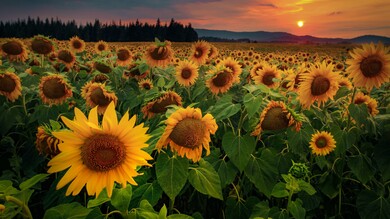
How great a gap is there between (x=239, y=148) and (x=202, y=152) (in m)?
0.49

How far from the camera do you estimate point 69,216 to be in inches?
59.2

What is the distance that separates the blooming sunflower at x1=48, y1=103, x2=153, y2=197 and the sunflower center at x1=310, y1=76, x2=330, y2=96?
2320 mm

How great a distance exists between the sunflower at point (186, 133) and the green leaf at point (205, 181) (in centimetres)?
11

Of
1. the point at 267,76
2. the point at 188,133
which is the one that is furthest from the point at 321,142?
the point at 267,76

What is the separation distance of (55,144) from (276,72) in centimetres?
373

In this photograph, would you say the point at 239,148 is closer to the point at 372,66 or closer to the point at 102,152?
the point at 102,152

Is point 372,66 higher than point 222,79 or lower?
higher

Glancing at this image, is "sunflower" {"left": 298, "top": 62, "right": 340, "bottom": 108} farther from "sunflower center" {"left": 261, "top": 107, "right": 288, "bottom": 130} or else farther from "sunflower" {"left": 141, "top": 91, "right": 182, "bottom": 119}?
"sunflower" {"left": 141, "top": 91, "right": 182, "bottom": 119}

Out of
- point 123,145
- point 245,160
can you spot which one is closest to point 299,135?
point 245,160

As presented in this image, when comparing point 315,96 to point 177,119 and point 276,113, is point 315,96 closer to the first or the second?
point 276,113

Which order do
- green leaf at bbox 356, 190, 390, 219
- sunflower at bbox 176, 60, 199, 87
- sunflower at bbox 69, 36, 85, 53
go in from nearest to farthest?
green leaf at bbox 356, 190, 390, 219, sunflower at bbox 176, 60, 199, 87, sunflower at bbox 69, 36, 85, 53

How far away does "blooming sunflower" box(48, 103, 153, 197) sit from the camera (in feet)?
4.74

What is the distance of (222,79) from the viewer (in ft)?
13.3

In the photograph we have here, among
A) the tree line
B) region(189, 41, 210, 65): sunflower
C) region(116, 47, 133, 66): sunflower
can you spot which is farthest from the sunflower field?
the tree line
